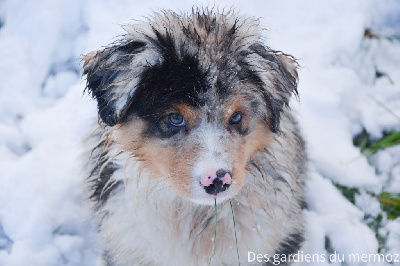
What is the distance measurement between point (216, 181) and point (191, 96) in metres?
0.45

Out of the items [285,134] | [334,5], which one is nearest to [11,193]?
[285,134]

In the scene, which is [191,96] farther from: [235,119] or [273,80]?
[273,80]

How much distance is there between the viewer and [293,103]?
426cm

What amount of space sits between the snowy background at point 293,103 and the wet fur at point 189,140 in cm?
59

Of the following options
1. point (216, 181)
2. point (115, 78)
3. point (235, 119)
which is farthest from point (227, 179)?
point (115, 78)

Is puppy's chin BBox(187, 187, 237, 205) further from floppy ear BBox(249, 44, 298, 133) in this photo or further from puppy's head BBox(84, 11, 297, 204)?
floppy ear BBox(249, 44, 298, 133)

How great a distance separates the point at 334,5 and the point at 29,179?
11.2 feet

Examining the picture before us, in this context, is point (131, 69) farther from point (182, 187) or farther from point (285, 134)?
point (285, 134)

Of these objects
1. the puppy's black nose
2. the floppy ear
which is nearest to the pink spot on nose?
the puppy's black nose

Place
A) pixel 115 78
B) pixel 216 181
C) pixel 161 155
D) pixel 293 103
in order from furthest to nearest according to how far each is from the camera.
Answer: pixel 293 103 → pixel 161 155 → pixel 115 78 → pixel 216 181

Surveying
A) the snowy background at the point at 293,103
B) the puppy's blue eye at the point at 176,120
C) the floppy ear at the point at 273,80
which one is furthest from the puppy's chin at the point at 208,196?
the snowy background at the point at 293,103

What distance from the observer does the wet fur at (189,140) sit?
8.11 ft

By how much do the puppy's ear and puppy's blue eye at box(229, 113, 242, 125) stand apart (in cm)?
55

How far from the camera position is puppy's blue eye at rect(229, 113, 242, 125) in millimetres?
2609
